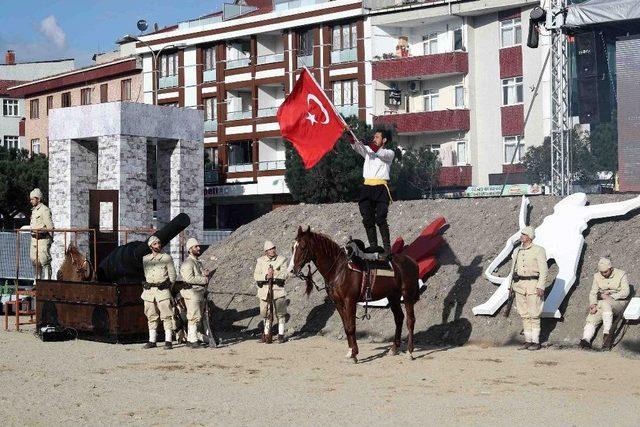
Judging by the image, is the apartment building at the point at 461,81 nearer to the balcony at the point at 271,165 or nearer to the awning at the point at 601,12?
the balcony at the point at 271,165

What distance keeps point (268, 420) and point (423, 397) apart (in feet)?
7.46

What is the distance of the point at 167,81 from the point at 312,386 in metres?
55.7

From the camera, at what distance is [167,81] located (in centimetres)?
6794

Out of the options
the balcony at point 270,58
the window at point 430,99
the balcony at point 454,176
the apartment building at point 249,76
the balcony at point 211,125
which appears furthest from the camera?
the balcony at point 211,125

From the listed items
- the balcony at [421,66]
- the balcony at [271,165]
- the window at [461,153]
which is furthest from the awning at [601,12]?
the balcony at [271,165]

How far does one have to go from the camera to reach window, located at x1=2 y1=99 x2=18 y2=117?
276 feet

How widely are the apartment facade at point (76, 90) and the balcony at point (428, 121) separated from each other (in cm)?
1945

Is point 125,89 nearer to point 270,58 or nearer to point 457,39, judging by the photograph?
point 270,58

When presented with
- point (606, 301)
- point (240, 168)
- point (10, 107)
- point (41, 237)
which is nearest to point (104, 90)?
point (240, 168)

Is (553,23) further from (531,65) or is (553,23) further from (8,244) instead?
(531,65)

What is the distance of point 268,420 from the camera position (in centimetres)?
1158

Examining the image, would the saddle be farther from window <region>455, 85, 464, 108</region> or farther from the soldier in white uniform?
window <region>455, 85, 464, 108</region>

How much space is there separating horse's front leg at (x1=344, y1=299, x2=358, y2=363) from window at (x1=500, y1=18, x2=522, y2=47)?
3698 centimetres

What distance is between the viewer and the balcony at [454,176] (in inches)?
2114
